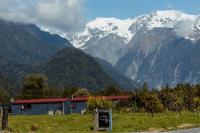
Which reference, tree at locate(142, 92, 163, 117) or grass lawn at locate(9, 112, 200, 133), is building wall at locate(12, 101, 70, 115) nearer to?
tree at locate(142, 92, 163, 117)

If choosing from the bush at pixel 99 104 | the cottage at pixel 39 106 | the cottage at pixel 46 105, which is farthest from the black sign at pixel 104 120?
the cottage at pixel 39 106

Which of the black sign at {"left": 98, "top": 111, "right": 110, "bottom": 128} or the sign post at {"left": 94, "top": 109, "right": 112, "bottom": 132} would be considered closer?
the sign post at {"left": 94, "top": 109, "right": 112, "bottom": 132}

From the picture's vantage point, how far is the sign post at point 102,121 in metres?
50.5

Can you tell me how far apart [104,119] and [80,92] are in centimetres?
14648

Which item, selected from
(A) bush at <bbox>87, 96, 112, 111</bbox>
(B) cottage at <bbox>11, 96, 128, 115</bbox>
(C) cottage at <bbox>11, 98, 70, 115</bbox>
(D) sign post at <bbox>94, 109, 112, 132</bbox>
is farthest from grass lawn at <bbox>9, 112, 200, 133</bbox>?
(C) cottage at <bbox>11, 98, 70, 115</bbox>

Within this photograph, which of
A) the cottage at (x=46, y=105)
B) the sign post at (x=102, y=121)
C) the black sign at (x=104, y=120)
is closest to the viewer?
the sign post at (x=102, y=121)

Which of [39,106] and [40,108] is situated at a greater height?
[39,106]

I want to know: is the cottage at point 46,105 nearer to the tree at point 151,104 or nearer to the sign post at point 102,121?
the tree at point 151,104

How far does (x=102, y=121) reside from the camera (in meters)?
51.2

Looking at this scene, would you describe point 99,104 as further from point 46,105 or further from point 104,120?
point 46,105

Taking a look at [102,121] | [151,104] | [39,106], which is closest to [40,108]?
[39,106]

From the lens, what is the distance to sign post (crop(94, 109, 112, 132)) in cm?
5053

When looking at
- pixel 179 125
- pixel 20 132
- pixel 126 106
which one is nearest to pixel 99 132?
pixel 20 132

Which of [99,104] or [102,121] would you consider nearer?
[102,121]
